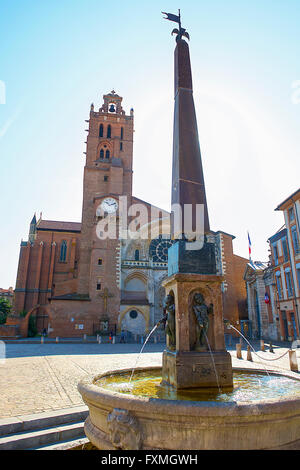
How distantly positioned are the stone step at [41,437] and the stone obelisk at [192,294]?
173 centimetres

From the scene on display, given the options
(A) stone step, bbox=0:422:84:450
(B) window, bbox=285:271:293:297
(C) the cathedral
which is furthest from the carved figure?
(C) the cathedral

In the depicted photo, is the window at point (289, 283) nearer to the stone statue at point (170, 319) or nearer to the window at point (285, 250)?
the window at point (285, 250)

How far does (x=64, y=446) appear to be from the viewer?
14.1ft

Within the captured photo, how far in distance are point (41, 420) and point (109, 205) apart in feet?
102

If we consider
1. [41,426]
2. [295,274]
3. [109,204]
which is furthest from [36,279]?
[41,426]

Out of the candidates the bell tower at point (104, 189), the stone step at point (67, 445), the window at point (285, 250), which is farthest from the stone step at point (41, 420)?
the bell tower at point (104, 189)

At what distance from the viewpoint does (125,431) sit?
113 inches

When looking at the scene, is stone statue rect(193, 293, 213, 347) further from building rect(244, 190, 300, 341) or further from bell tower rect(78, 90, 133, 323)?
bell tower rect(78, 90, 133, 323)

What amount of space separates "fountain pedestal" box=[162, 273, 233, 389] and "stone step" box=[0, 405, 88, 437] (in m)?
1.88

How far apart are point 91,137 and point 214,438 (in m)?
42.7

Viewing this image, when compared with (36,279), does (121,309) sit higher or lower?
lower

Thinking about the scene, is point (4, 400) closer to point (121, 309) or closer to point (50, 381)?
point (50, 381)

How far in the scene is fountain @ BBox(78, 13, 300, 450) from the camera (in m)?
2.77

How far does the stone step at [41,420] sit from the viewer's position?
175 inches
